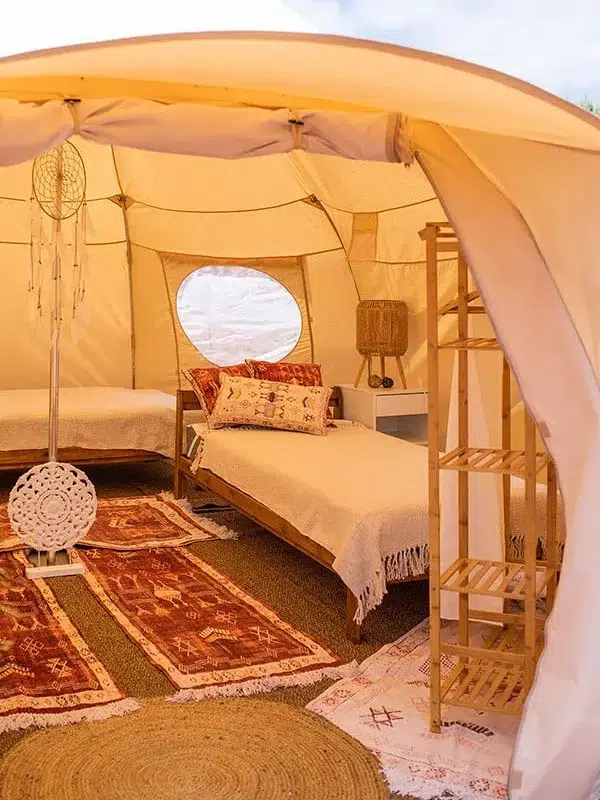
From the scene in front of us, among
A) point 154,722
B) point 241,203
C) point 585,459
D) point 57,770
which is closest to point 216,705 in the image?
point 154,722

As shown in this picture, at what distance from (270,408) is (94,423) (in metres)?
1.14

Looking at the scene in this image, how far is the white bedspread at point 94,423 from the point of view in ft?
18.8

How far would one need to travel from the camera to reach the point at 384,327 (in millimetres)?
6188

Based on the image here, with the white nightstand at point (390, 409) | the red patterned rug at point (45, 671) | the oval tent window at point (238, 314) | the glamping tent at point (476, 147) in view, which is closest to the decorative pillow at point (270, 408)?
the white nightstand at point (390, 409)

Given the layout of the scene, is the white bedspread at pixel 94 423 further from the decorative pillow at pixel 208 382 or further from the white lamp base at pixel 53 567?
the white lamp base at pixel 53 567

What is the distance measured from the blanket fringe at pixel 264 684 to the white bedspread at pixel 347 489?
0.97 feet

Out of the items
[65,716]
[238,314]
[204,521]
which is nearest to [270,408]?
[204,521]

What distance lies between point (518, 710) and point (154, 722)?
112 cm

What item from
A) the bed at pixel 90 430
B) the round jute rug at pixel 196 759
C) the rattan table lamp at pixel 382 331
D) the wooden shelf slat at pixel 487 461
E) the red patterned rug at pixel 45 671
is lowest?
the round jute rug at pixel 196 759

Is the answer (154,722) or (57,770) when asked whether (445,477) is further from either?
(57,770)

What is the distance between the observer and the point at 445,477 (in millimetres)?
3324

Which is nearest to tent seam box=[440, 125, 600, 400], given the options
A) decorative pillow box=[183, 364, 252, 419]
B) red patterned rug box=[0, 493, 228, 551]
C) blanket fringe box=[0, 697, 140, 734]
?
blanket fringe box=[0, 697, 140, 734]

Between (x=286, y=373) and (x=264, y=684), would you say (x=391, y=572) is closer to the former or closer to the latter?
(x=264, y=684)

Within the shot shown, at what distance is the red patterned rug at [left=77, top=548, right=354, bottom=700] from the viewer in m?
3.27
